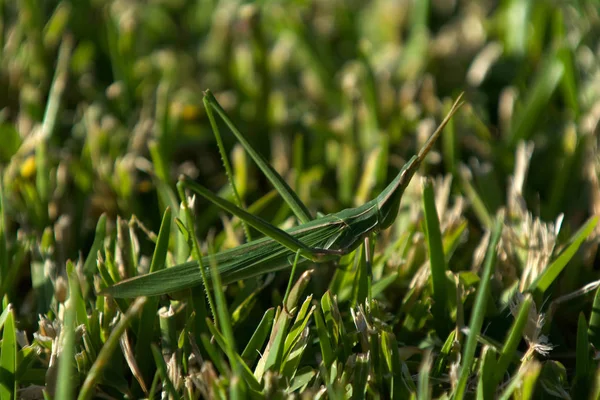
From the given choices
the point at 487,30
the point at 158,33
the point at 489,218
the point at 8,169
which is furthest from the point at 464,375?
the point at 158,33

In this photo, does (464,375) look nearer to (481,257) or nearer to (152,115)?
(481,257)

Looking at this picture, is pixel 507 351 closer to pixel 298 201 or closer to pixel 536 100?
pixel 298 201

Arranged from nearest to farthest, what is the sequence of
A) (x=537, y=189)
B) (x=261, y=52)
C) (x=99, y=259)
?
(x=99, y=259) → (x=537, y=189) → (x=261, y=52)

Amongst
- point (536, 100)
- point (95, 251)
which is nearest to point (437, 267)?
point (95, 251)

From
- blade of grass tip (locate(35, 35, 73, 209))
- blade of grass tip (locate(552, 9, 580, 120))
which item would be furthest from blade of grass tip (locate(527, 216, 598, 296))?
blade of grass tip (locate(35, 35, 73, 209))

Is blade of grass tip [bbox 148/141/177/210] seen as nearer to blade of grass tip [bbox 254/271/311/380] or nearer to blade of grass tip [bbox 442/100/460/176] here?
blade of grass tip [bbox 254/271/311/380]

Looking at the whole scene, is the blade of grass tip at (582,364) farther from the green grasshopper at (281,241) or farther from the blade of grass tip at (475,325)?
the green grasshopper at (281,241)
